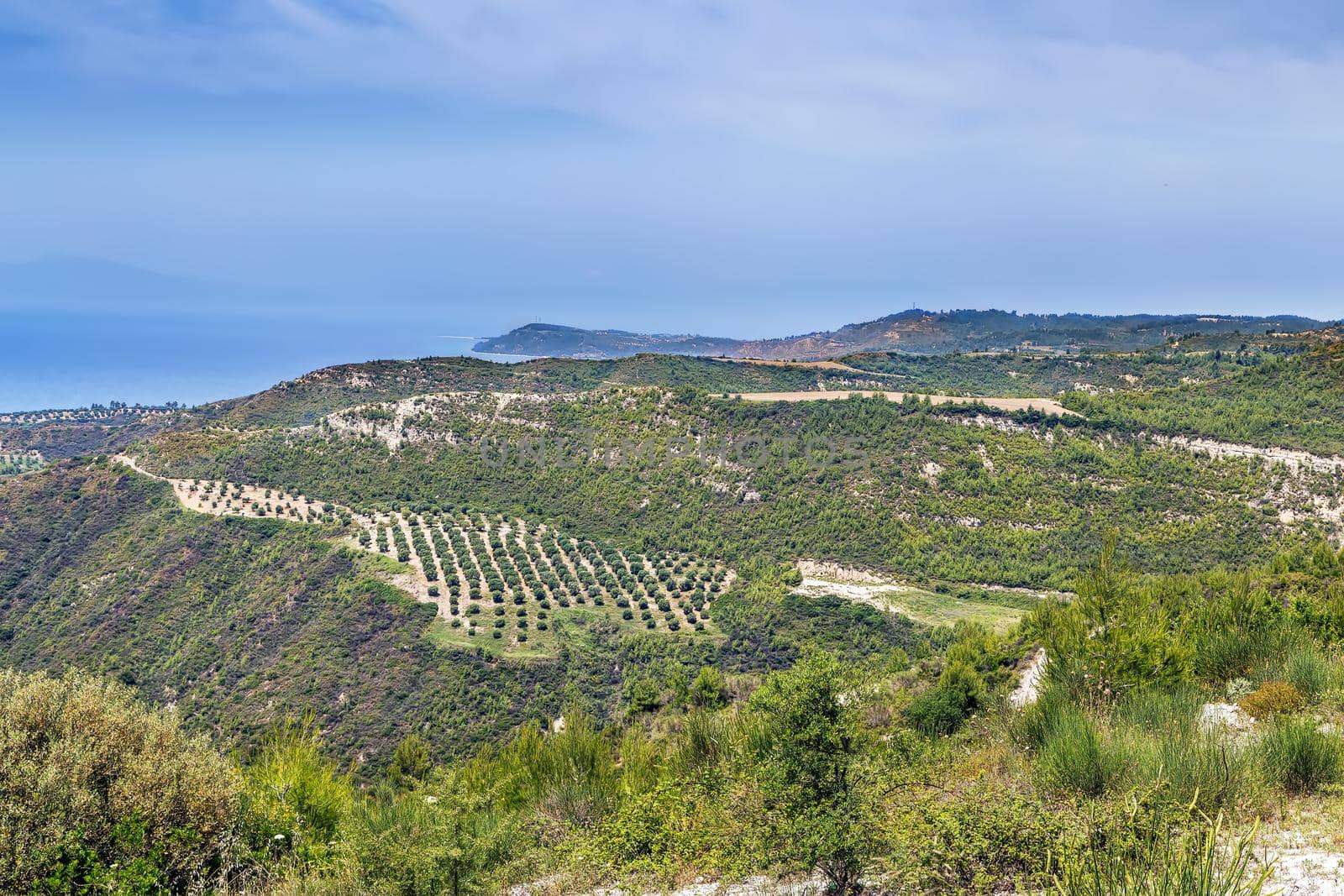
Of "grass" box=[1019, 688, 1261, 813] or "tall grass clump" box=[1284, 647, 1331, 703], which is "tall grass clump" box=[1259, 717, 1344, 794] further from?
"tall grass clump" box=[1284, 647, 1331, 703]

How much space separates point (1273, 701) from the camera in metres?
11.1

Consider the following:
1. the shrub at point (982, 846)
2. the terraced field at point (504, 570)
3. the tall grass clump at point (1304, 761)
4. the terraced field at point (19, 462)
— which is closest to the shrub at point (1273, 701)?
the tall grass clump at point (1304, 761)

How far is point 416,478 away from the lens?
6369 centimetres

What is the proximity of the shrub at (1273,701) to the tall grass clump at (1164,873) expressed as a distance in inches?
278

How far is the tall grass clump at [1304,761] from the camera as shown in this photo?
8.51 meters

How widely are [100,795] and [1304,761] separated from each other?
14.5 metres

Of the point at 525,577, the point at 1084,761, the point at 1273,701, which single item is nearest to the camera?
the point at 1084,761

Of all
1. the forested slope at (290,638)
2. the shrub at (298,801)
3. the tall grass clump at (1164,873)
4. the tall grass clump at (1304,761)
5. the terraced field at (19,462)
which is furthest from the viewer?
the terraced field at (19,462)

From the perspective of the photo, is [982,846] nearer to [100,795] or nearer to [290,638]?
[100,795]

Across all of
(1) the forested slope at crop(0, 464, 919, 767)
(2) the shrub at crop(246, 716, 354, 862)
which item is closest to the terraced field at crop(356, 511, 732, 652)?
(1) the forested slope at crop(0, 464, 919, 767)

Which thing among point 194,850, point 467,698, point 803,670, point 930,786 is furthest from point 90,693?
point 467,698

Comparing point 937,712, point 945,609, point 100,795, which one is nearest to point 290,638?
point 937,712

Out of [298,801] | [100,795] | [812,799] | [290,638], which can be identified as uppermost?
[100,795]

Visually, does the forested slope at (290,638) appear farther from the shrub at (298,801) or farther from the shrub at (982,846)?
the shrub at (982,846)
